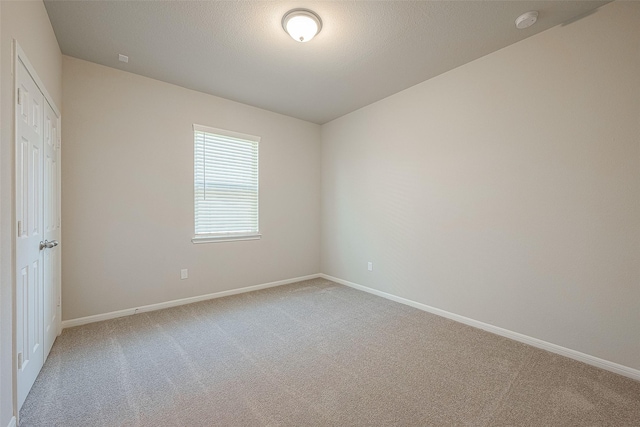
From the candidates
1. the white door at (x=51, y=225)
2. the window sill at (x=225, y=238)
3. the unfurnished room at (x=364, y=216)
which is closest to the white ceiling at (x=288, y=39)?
the unfurnished room at (x=364, y=216)

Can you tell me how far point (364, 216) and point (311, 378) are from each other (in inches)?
101

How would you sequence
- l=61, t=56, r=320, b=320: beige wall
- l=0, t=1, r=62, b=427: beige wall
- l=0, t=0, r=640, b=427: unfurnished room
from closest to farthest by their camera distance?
l=0, t=1, r=62, b=427: beige wall, l=0, t=0, r=640, b=427: unfurnished room, l=61, t=56, r=320, b=320: beige wall

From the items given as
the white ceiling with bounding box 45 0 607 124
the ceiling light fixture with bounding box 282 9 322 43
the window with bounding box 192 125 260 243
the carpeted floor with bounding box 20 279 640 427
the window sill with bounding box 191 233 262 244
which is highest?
the white ceiling with bounding box 45 0 607 124

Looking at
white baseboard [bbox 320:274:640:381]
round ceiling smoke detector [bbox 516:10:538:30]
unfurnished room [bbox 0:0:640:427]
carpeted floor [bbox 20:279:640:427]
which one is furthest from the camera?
round ceiling smoke detector [bbox 516:10:538:30]

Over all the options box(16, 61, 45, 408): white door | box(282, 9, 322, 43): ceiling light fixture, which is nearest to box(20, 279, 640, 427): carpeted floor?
box(16, 61, 45, 408): white door

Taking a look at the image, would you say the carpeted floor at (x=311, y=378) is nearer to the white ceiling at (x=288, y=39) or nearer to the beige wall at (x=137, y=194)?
the beige wall at (x=137, y=194)

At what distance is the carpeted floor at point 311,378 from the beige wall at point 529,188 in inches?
16.0

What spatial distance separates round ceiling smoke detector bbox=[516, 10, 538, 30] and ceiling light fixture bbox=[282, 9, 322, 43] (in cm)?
165

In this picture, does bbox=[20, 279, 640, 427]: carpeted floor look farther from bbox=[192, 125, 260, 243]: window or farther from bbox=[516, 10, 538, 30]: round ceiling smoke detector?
bbox=[516, 10, 538, 30]: round ceiling smoke detector

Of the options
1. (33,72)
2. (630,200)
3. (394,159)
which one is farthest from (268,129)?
(630,200)

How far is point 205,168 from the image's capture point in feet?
12.1

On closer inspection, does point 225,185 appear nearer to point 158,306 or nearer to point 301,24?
point 158,306

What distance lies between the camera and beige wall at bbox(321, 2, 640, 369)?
2.07 meters

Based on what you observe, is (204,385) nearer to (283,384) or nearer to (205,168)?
(283,384)
